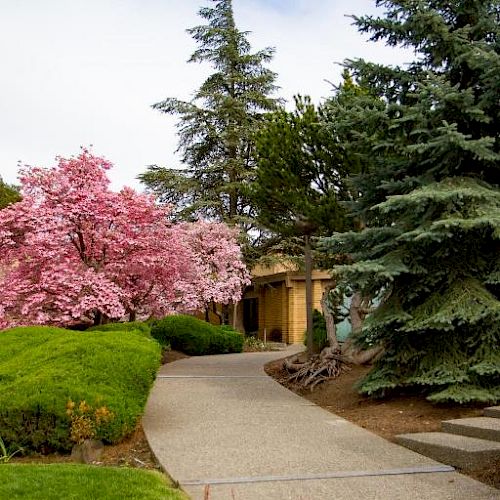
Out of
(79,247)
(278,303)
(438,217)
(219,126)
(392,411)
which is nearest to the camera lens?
(392,411)

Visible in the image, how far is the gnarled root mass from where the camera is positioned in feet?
30.6

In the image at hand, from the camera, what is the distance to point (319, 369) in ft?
31.3

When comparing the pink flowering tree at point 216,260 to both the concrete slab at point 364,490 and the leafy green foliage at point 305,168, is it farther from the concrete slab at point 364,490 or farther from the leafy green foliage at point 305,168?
the concrete slab at point 364,490

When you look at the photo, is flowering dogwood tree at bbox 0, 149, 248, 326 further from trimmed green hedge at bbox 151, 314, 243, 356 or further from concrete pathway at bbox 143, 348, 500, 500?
concrete pathway at bbox 143, 348, 500, 500

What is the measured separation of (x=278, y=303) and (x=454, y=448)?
1813 cm

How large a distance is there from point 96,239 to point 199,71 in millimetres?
17240

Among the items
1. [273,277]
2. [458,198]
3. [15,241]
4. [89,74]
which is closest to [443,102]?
[458,198]

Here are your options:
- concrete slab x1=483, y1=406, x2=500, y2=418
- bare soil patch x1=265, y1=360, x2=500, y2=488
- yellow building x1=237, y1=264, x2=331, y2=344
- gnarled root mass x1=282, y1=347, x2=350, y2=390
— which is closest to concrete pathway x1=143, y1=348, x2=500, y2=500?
bare soil patch x1=265, y1=360, x2=500, y2=488

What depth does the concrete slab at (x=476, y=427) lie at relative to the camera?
4898mm

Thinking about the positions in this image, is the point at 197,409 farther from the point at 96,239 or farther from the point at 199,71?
the point at 199,71

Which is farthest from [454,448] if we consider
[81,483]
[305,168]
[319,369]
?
[305,168]

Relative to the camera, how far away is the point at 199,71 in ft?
86.4

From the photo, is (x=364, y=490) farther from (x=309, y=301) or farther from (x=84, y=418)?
(x=309, y=301)

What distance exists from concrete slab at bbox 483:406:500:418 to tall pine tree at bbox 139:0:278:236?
17.8 meters
